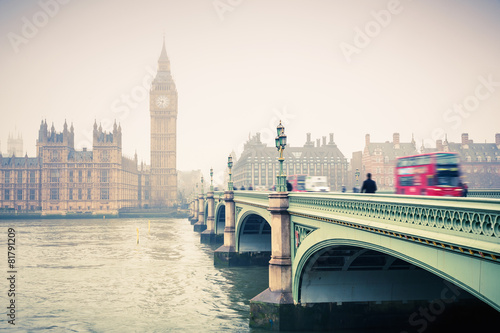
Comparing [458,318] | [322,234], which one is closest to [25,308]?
[322,234]

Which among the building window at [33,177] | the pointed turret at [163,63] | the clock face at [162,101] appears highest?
the pointed turret at [163,63]

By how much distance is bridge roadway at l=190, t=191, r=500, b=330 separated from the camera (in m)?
8.09

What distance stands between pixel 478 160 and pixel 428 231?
11689 cm

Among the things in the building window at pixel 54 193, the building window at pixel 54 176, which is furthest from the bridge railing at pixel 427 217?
the building window at pixel 54 176

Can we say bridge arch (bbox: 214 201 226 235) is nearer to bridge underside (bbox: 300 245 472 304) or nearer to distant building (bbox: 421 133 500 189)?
bridge underside (bbox: 300 245 472 304)

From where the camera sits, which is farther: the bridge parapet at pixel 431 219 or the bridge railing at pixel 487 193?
the bridge railing at pixel 487 193

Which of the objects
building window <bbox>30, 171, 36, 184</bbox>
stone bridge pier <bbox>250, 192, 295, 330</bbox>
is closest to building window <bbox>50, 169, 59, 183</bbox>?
building window <bbox>30, 171, 36, 184</bbox>

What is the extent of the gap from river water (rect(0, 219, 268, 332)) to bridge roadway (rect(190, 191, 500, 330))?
4514mm

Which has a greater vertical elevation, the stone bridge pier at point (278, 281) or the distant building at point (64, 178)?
the distant building at point (64, 178)

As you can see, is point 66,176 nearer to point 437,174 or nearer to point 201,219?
point 201,219

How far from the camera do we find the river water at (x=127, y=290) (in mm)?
24320

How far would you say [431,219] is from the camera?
948 cm

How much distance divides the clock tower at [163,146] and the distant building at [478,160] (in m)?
87.5

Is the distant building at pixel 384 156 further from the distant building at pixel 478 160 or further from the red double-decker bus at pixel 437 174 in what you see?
the red double-decker bus at pixel 437 174
